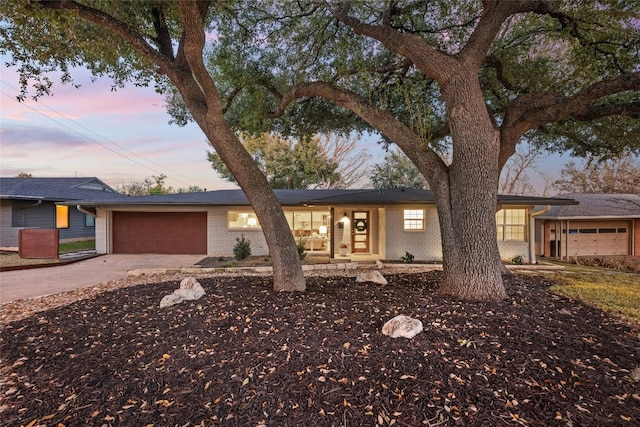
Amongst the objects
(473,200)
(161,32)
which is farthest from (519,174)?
(161,32)

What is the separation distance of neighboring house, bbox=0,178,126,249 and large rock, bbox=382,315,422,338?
13.6 m

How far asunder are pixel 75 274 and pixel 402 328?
9.14 metres

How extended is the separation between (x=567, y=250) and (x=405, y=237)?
9.90 meters

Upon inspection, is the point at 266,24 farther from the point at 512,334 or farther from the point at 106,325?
the point at 512,334

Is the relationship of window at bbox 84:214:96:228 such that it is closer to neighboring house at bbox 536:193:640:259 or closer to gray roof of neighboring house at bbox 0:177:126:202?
gray roof of neighboring house at bbox 0:177:126:202

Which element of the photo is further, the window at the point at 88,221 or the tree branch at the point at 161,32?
the window at the point at 88,221

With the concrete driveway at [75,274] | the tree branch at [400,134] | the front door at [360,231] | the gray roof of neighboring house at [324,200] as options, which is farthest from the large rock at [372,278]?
the front door at [360,231]

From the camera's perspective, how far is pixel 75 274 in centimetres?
841

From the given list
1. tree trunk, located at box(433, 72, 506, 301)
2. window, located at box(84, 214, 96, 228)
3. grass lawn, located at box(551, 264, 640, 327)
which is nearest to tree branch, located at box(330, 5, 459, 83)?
tree trunk, located at box(433, 72, 506, 301)

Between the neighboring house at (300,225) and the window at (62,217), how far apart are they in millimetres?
4633

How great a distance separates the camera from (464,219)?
4.24m

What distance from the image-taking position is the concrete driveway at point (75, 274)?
6.63 meters

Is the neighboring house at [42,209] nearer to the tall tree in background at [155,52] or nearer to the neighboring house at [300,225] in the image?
the neighboring house at [300,225]

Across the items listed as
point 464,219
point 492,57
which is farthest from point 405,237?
point 464,219
